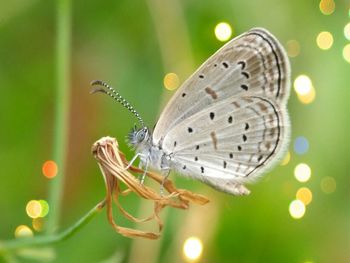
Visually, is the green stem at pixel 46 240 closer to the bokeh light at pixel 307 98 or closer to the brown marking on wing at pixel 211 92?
the brown marking on wing at pixel 211 92

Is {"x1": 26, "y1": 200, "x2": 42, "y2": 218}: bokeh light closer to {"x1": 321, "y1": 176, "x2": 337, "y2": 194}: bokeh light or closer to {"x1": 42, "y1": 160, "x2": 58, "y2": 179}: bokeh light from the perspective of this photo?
{"x1": 42, "y1": 160, "x2": 58, "y2": 179}: bokeh light

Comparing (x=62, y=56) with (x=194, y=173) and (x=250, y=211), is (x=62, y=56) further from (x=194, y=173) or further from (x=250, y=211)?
(x=250, y=211)

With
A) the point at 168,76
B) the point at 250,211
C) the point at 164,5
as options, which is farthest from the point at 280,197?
the point at 164,5

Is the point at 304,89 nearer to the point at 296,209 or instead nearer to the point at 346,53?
the point at 346,53

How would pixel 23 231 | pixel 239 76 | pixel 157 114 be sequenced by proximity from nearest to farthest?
pixel 239 76, pixel 23 231, pixel 157 114

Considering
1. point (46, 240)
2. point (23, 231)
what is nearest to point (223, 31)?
point (23, 231)
